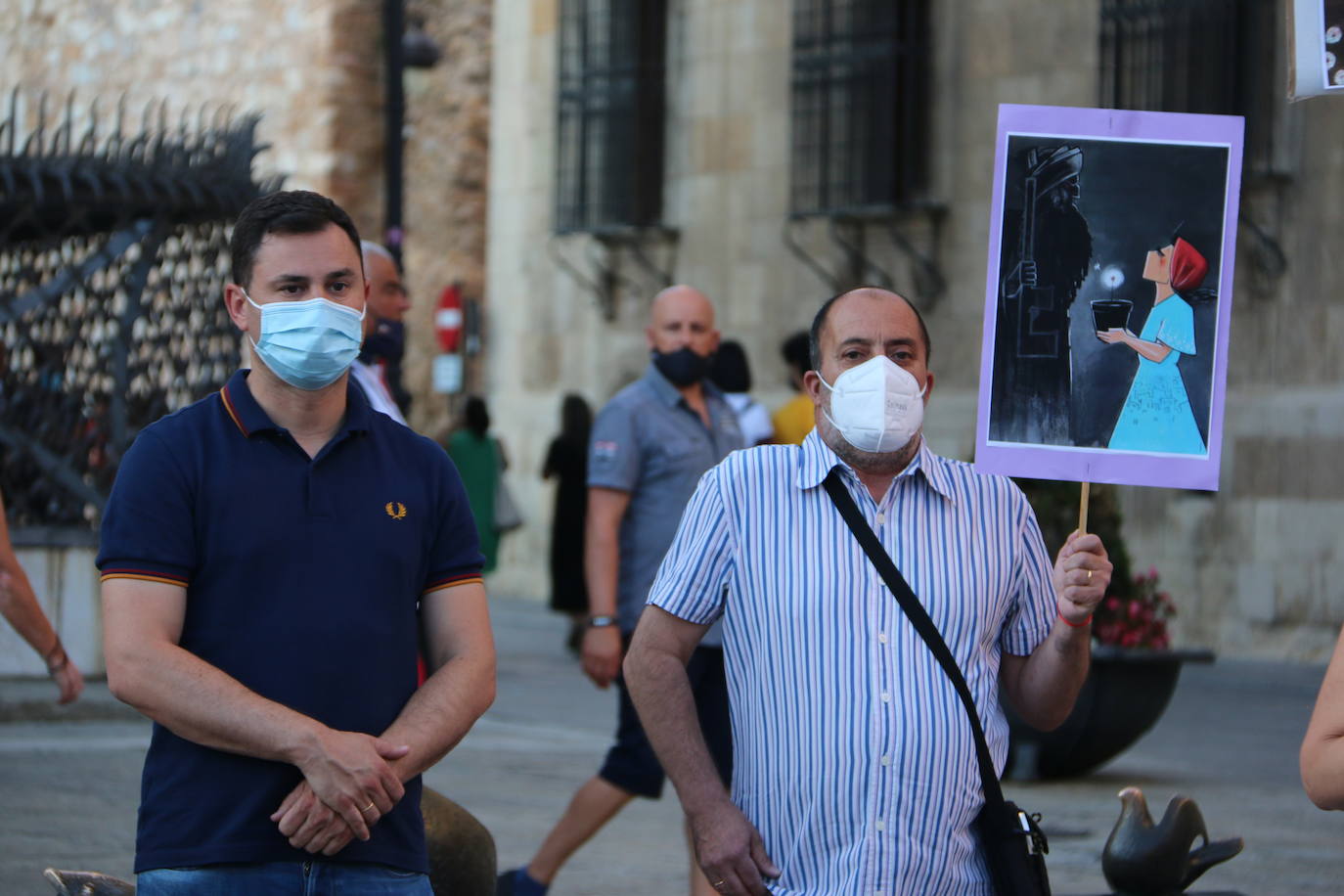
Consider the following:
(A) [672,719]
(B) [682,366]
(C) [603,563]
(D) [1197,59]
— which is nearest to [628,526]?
(C) [603,563]

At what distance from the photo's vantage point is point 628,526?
6.27m

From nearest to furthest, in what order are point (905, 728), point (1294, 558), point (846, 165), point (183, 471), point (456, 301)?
point (183, 471) < point (905, 728) < point (1294, 558) < point (846, 165) < point (456, 301)

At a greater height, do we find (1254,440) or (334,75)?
(334,75)

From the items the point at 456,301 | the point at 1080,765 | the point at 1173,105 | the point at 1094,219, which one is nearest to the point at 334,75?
the point at 456,301

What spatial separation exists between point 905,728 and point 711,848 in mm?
381

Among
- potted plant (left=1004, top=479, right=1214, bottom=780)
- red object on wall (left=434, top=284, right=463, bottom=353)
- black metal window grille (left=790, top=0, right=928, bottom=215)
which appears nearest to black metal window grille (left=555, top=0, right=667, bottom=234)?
black metal window grille (left=790, top=0, right=928, bottom=215)

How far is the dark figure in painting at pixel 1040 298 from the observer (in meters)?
3.67

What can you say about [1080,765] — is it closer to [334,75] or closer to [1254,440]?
[1254,440]

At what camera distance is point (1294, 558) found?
48.2ft

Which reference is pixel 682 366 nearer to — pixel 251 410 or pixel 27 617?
pixel 27 617

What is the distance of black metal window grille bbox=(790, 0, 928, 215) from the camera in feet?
56.4

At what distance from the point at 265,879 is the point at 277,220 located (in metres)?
1.03

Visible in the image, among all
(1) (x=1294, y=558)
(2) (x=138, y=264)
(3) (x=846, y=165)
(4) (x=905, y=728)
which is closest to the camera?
(4) (x=905, y=728)

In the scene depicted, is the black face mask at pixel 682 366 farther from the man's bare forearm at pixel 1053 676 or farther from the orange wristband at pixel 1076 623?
the orange wristband at pixel 1076 623
